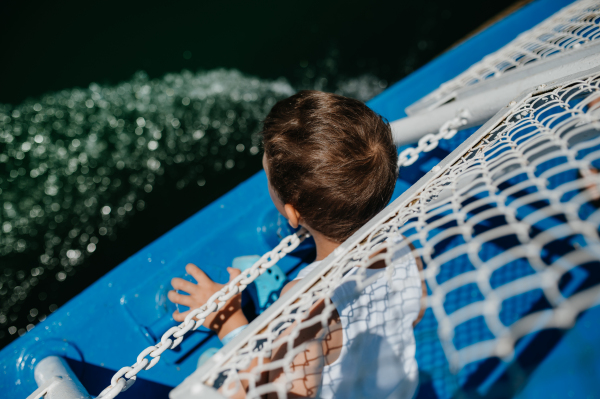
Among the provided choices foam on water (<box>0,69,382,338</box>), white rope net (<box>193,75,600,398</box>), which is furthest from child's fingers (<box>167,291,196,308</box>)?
foam on water (<box>0,69,382,338</box>)

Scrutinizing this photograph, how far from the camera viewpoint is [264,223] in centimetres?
147

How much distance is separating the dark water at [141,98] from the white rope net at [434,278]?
5.63 ft

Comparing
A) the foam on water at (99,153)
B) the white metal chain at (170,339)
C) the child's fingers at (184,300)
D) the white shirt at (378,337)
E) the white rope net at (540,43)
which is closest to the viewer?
the white metal chain at (170,339)

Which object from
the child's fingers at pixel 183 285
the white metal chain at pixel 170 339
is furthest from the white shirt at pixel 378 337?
the child's fingers at pixel 183 285

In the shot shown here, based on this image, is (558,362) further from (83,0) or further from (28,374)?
(83,0)

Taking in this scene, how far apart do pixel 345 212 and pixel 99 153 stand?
81.4 inches

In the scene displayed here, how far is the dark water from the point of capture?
213 centimetres

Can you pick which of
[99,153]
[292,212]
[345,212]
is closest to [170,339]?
[292,212]

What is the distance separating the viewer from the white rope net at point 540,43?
1398 mm

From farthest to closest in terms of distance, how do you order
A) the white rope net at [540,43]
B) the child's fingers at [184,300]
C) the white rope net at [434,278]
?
the white rope net at [540,43], the child's fingers at [184,300], the white rope net at [434,278]

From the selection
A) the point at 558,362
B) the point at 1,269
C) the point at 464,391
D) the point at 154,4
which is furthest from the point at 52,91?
the point at 558,362

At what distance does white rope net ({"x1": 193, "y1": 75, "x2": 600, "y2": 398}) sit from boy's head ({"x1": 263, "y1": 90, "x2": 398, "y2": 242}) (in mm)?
117

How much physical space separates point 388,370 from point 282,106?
2.74ft

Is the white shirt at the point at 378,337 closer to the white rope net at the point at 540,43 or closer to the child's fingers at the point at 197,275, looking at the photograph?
the child's fingers at the point at 197,275
